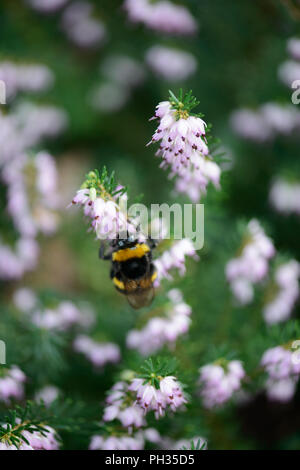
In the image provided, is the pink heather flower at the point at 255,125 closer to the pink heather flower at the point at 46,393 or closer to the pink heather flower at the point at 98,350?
the pink heather flower at the point at 98,350

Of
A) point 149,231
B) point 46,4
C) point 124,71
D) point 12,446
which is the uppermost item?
point 124,71

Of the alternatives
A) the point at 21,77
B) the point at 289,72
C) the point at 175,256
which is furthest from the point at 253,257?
the point at 21,77

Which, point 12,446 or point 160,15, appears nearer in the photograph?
point 12,446

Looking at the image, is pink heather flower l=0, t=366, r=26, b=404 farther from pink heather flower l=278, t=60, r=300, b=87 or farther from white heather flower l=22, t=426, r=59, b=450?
pink heather flower l=278, t=60, r=300, b=87

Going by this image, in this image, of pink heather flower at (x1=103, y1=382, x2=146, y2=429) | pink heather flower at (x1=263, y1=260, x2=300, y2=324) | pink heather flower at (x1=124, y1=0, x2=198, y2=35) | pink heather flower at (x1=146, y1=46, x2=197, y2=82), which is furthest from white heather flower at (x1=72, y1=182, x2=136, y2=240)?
pink heather flower at (x1=146, y1=46, x2=197, y2=82)

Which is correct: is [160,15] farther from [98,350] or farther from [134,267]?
[98,350]

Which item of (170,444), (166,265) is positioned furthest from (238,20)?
(170,444)
